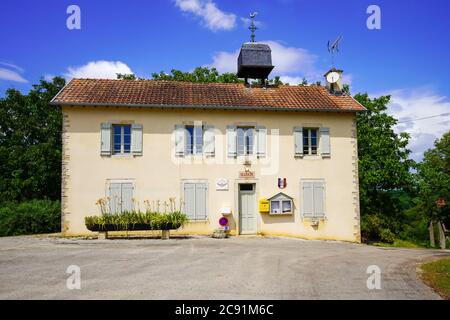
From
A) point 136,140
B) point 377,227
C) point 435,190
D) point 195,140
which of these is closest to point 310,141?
point 195,140

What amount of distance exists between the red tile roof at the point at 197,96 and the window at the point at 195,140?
3.08ft

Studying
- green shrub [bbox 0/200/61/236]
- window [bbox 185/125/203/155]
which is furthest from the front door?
green shrub [bbox 0/200/61/236]

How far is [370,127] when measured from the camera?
20.2 m

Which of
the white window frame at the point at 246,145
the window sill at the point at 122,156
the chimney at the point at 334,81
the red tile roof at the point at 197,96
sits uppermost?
the chimney at the point at 334,81

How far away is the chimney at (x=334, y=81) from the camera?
51.9 feet

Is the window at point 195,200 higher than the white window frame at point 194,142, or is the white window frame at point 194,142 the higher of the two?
the white window frame at point 194,142

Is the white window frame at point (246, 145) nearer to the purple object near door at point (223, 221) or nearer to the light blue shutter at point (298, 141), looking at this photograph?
the light blue shutter at point (298, 141)

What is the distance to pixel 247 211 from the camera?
45.3 ft

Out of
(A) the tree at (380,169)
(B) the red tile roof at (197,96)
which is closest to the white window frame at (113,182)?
(B) the red tile roof at (197,96)

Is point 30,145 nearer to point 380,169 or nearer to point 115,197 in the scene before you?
point 115,197

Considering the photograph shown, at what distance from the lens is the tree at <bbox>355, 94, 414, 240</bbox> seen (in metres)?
19.2

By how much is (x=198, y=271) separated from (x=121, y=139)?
26.1ft

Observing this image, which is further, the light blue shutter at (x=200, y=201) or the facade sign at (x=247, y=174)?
the facade sign at (x=247, y=174)
